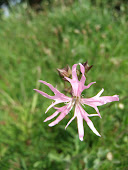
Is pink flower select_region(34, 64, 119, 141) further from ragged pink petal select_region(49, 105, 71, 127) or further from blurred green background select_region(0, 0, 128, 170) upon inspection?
blurred green background select_region(0, 0, 128, 170)

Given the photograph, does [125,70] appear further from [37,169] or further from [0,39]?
[0,39]

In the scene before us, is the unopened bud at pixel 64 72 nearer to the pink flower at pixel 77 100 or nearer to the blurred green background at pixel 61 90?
the pink flower at pixel 77 100

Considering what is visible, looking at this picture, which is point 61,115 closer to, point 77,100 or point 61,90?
point 77,100

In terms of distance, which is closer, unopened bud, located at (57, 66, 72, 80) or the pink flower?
the pink flower

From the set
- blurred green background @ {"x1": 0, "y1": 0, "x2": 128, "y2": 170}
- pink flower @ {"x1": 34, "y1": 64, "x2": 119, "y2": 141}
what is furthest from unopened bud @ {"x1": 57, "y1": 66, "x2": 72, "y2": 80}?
blurred green background @ {"x1": 0, "y1": 0, "x2": 128, "y2": 170}

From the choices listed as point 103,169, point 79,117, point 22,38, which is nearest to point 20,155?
point 103,169

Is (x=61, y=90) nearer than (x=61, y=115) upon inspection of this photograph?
No

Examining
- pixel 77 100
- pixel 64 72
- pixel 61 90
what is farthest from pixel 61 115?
pixel 61 90

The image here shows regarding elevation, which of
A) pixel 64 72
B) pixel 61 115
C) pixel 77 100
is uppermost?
pixel 64 72

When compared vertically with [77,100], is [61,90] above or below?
above
